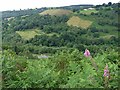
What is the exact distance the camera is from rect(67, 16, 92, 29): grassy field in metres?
61.5

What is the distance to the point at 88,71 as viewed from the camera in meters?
3.65

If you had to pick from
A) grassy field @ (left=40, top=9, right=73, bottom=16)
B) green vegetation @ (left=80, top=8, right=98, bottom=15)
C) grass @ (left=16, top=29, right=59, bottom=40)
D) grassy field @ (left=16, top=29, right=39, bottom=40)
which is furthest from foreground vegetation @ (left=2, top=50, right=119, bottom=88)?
grassy field @ (left=40, top=9, right=73, bottom=16)

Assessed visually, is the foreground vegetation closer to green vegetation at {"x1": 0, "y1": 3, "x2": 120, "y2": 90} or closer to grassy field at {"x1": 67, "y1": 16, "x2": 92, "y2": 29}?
green vegetation at {"x1": 0, "y1": 3, "x2": 120, "y2": 90}

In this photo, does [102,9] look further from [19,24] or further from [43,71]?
[43,71]

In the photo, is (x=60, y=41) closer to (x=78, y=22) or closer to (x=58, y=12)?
(x=78, y=22)

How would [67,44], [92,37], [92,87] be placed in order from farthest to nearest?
1. [92,37]
2. [67,44]
3. [92,87]

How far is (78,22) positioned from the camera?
62.9m

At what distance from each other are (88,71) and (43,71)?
551 mm

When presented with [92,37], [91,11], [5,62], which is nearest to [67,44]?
[92,37]

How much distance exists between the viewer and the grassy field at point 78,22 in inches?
2421

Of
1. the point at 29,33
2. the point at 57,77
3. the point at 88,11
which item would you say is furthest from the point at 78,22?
the point at 57,77

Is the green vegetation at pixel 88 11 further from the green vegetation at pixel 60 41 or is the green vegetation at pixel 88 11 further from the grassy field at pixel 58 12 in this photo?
the grassy field at pixel 58 12

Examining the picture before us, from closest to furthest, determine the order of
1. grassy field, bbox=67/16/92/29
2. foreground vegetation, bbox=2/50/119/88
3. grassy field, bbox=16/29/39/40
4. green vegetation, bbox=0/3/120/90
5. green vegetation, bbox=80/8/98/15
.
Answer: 1. foreground vegetation, bbox=2/50/119/88
2. green vegetation, bbox=0/3/120/90
3. grassy field, bbox=16/29/39/40
4. grassy field, bbox=67/16/92/29
5. green vegetation, bbox=80/8/98/15

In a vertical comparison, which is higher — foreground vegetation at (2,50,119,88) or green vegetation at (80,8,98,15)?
foreground vegetation at (2,50,119,88)
